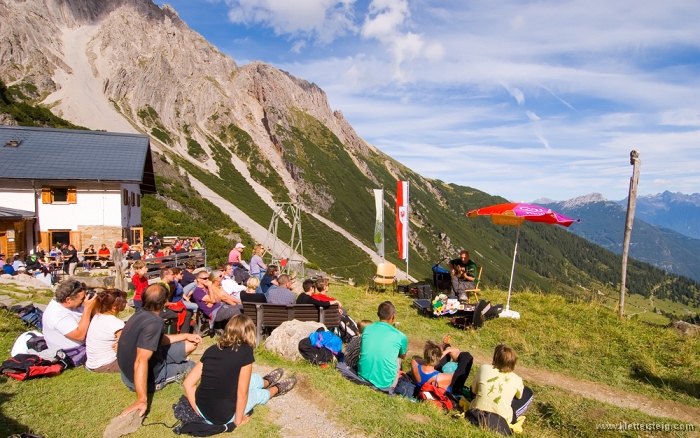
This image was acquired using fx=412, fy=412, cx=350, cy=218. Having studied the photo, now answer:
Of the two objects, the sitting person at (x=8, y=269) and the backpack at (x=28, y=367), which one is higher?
the backpack at (x=28, y=367)

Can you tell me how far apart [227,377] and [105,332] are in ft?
8.80

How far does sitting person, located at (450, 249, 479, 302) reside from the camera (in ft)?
41.3

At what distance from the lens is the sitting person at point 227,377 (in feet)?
14.7

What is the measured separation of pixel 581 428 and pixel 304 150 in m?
127

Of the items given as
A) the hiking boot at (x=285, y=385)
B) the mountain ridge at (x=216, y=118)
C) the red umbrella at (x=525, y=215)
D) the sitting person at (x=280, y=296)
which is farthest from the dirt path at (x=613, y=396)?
the mountain ridge at (x=216, y=118)

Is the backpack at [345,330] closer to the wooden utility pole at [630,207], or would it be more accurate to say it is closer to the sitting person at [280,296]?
the sitting person at [280,296]

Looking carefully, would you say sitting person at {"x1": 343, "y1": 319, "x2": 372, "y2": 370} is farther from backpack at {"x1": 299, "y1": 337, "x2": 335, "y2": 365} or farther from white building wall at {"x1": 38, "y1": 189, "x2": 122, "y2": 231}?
white building wall at {"x1": 38, "y1": 189, "x2": 122, "y2": 231}

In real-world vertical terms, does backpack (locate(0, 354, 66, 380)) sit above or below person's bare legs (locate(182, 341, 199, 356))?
below

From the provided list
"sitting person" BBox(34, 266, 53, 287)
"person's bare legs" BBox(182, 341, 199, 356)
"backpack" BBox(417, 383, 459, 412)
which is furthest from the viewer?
"sitting person" BBox(34, 266, 53, 287)

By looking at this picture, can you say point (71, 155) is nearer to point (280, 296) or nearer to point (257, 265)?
point (257, 265)

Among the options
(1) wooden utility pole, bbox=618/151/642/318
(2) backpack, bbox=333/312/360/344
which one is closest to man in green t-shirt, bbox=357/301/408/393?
(2) backpack, bbox=333/312/360/344

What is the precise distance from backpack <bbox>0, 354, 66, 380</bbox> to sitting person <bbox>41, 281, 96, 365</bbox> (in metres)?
0.30

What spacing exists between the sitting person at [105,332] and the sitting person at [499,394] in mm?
5044

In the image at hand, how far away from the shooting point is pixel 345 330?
8.70m
